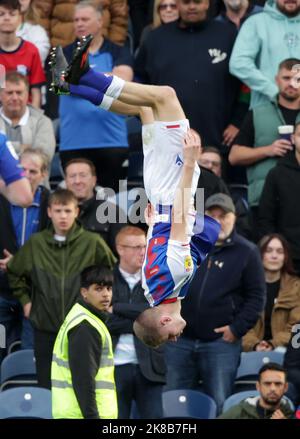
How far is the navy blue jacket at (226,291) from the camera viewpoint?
1191 cm

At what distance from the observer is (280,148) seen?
42.4ft

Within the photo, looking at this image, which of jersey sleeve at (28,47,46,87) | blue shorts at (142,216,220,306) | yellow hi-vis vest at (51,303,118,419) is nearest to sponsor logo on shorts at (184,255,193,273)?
blue shorts at (142,216,220,306)

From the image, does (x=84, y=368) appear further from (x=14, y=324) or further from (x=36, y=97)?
(x=36, y=97)

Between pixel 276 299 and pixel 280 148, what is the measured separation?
60.7 inches

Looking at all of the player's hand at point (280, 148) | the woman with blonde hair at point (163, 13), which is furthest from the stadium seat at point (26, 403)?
the woman with blonde hair at point (163, 13)

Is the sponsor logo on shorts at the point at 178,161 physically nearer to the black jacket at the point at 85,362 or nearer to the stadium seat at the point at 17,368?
the black jacket at the point at 85,362

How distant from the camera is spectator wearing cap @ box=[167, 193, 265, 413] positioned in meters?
11.8

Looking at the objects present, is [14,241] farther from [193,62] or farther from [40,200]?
[193,62]

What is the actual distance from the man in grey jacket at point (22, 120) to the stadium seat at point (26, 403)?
2492 millimetres

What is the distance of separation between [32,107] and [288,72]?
243 centimetres

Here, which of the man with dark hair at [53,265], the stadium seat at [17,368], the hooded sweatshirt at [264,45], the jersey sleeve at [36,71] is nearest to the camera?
the man with dark hair at [53,265]

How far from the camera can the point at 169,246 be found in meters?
9.66
